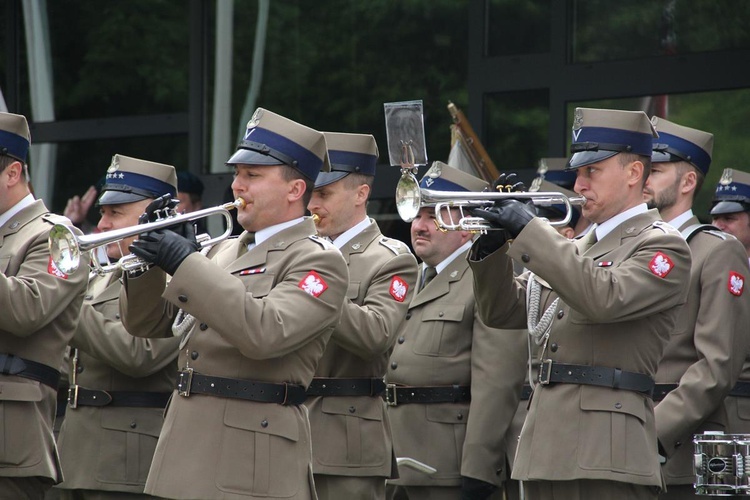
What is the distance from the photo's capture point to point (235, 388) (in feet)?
15.7

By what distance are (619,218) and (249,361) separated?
1.59m

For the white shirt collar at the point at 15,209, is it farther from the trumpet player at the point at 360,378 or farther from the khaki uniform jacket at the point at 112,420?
the trumpet player at the point at 360,378

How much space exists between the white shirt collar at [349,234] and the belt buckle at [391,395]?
0.78 metres

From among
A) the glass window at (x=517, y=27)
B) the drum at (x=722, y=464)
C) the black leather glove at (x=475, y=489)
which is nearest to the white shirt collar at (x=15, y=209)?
the black leather glove at (x=475, y=489)

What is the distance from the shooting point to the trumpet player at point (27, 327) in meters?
5.36

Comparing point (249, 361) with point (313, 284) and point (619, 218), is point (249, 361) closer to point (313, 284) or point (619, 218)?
point (313, 284)

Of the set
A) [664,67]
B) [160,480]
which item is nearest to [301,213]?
[160,480]

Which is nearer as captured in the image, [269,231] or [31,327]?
[269,231]

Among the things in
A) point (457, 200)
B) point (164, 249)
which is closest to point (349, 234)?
point (457, 200)

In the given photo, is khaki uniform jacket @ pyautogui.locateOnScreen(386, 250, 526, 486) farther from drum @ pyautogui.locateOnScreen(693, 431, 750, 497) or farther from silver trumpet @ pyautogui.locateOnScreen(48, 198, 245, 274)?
silver trumpet @ pyautogui.locateOnScreen(48, 198, 245, 274)

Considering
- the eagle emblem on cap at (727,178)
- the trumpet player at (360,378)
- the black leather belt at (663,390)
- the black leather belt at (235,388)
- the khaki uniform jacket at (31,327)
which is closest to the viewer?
the black leather belt at (235,388)

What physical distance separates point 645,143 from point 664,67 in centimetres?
283

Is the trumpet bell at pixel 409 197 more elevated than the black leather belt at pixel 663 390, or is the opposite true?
the trumpet bell at pixel 409 197

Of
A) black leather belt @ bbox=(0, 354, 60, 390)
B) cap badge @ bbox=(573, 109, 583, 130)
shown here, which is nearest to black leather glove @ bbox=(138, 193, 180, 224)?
black leather belt @ bbox=(0, 354, 60, 390)
